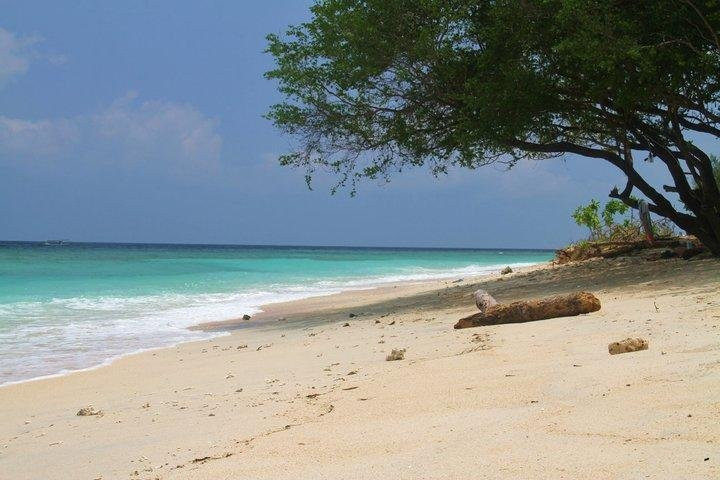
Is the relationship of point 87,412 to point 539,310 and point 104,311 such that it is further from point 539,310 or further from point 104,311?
point 104,311

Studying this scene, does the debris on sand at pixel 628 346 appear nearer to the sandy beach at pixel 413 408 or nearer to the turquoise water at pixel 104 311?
the sandy beach at pixel 413 408

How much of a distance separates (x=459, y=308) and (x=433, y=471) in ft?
25.9

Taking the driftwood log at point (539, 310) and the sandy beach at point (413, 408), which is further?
the driftwood log at point (539, 310)

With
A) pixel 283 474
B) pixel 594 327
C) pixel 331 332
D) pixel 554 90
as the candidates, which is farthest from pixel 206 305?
pixel 283 474

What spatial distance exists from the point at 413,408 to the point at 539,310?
358 centimetres

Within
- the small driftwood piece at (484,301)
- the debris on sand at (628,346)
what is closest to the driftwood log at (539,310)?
the small driftwood piece at (484,301)

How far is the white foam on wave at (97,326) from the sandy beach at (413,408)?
1091 mm

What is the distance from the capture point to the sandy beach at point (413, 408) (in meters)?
2.85

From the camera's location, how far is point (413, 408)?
3.92m

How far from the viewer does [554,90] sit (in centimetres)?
1187

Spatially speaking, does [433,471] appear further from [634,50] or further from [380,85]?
[380,85]

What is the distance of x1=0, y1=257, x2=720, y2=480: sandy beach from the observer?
2.85 m

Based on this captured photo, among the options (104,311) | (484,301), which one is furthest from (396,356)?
(104,311)

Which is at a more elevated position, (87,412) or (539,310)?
(539,310)
